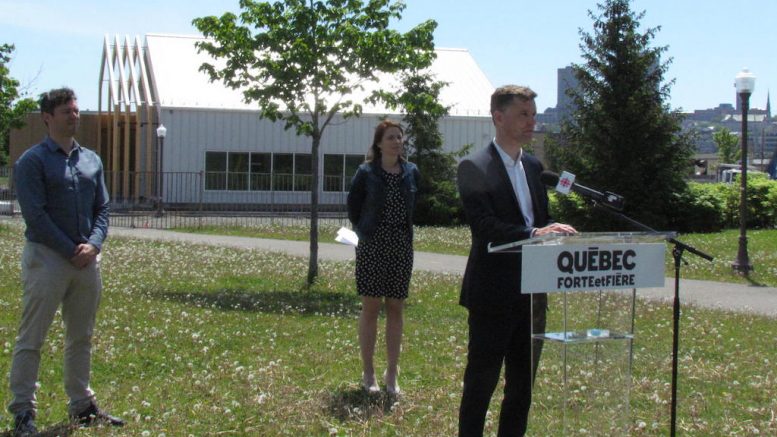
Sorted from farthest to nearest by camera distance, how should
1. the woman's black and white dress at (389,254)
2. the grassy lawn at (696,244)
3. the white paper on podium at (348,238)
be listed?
the grassy lawn at (696,244) → the white paper on podium at (348,238) → the woman's black and white dress at (389,254)

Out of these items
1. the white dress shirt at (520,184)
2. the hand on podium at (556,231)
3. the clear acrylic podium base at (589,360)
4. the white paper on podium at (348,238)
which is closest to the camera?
the hand on podium at (556,231)

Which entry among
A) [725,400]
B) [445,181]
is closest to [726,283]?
[725,400]

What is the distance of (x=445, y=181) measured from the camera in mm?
32812

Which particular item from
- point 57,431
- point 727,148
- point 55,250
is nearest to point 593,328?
point 55,250

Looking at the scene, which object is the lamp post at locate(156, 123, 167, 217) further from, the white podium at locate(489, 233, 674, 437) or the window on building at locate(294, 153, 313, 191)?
the white podium at locate(489, 233, 674, 437)

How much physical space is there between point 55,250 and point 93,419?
43.8 inches

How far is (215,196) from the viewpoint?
124 ft

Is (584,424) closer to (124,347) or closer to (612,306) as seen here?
(612,306)

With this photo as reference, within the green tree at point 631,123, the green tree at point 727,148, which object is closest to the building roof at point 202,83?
the green tree at point 631,123

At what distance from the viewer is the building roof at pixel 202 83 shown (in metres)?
37.8

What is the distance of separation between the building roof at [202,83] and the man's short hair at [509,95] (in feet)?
103

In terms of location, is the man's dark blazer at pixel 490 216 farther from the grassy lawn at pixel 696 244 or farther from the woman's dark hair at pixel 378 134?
the grassy lawn at pixel 696 244

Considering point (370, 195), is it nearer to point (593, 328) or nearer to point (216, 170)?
point (593, 328)

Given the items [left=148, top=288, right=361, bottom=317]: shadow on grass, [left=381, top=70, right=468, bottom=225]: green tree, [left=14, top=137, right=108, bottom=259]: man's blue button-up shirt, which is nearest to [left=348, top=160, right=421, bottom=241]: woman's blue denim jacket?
[left=14, top=137, right=108, bottom=259]: man's blue button-up shirt
